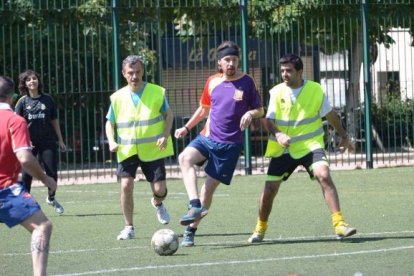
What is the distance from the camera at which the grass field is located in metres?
9.43

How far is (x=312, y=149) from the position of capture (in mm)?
11242

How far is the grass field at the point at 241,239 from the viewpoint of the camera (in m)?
9.43

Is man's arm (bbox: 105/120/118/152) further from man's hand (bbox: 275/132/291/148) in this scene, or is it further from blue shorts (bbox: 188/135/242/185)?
man's hand (bbox: 275/132/291/148)

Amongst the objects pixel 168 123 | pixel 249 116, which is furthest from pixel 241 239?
pixel 168 123

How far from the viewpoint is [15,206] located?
7.94m

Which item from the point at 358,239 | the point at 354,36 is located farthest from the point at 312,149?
the point at 354,36

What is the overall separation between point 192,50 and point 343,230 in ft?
42.2

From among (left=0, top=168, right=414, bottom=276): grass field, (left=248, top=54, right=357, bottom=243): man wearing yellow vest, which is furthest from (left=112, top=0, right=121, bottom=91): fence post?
(left=248, top=54, right=357, bottom=243): man wearing yellow vest

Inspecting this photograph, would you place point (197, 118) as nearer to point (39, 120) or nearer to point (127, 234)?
point (127, 234)

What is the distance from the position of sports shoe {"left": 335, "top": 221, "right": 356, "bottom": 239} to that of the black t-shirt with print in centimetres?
518

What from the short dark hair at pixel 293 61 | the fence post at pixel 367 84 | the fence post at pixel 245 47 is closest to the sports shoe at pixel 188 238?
the short dark hair at pixel 293 61

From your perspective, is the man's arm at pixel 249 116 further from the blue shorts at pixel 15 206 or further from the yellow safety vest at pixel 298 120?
the blue shorts at pixel 15 206

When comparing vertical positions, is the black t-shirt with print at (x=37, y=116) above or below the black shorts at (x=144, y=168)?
above

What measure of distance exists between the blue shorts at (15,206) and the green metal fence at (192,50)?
1369 centimetres
